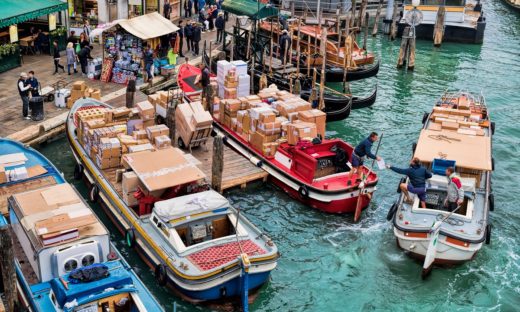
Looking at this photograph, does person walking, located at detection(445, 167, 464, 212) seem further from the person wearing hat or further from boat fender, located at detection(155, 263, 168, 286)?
the person wearing hat

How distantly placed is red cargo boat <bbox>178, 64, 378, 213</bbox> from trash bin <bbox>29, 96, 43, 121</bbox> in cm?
830

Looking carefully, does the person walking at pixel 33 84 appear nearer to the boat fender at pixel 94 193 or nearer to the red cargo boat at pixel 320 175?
the boat fender at pixel 94 193

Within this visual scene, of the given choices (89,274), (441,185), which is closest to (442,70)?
(441,185)

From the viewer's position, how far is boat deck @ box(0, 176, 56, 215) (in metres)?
18.2

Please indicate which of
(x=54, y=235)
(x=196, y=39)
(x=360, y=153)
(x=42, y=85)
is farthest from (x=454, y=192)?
(x=196, y=39)

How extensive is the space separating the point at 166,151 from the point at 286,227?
4487 mm

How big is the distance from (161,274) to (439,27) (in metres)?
33.8

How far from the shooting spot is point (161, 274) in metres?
16.6

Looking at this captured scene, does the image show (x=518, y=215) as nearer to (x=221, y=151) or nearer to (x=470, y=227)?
(x=470, y=227)

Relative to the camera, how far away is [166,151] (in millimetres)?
19672

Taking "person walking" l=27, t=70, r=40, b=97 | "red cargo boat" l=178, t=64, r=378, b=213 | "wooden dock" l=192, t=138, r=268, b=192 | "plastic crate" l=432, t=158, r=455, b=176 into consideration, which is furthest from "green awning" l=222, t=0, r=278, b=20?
"plastic crate" l=432, t=158, r=455, b=176

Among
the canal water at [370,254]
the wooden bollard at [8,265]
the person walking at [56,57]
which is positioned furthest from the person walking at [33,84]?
the wooden bollard at [8,265]

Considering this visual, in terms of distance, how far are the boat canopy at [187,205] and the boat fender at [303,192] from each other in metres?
4.27

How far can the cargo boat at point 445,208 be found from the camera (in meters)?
17.7
